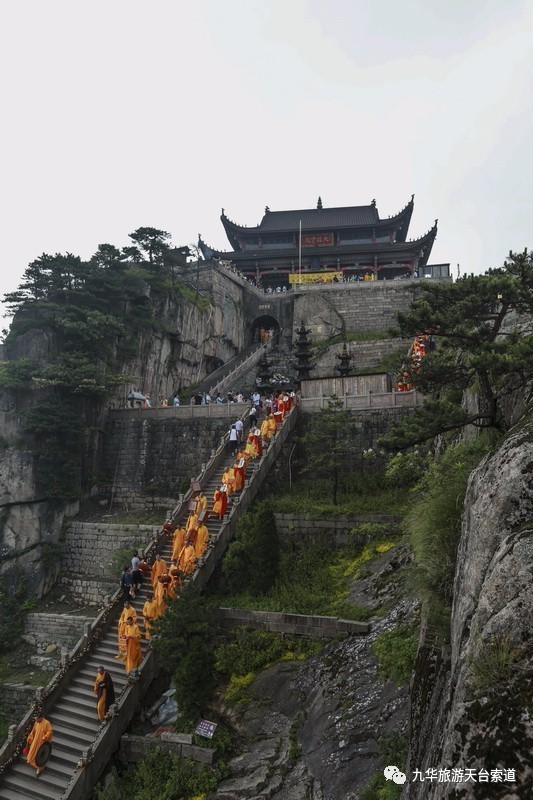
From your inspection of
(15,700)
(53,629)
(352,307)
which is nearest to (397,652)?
(15,700)

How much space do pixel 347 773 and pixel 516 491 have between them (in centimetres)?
455

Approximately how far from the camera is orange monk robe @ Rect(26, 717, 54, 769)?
10.4 m

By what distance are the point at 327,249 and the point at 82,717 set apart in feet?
132

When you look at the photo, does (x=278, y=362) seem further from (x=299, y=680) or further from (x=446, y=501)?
(x=446, y=501)

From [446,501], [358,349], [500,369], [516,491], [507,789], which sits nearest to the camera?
[507,789]

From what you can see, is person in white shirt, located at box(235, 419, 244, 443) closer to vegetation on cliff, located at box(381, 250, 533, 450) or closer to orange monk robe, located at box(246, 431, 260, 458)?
orange monk robe, located at box(246, 431, 260, 458)

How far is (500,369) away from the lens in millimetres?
6973

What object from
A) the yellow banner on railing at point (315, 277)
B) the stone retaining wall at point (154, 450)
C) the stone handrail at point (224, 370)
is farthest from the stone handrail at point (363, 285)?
the stone retaining wall at point (154, 450)

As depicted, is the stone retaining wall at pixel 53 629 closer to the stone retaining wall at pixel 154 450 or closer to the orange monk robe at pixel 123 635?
the stone retaining wall at pixel 154 450

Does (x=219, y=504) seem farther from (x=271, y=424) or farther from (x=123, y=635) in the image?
(x=123, y=635)

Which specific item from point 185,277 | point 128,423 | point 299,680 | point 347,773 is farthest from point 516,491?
point 185,277

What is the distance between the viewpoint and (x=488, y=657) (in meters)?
3.49

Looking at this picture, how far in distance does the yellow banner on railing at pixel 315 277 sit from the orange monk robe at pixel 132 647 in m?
32.6

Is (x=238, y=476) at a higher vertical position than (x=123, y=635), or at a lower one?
higher
